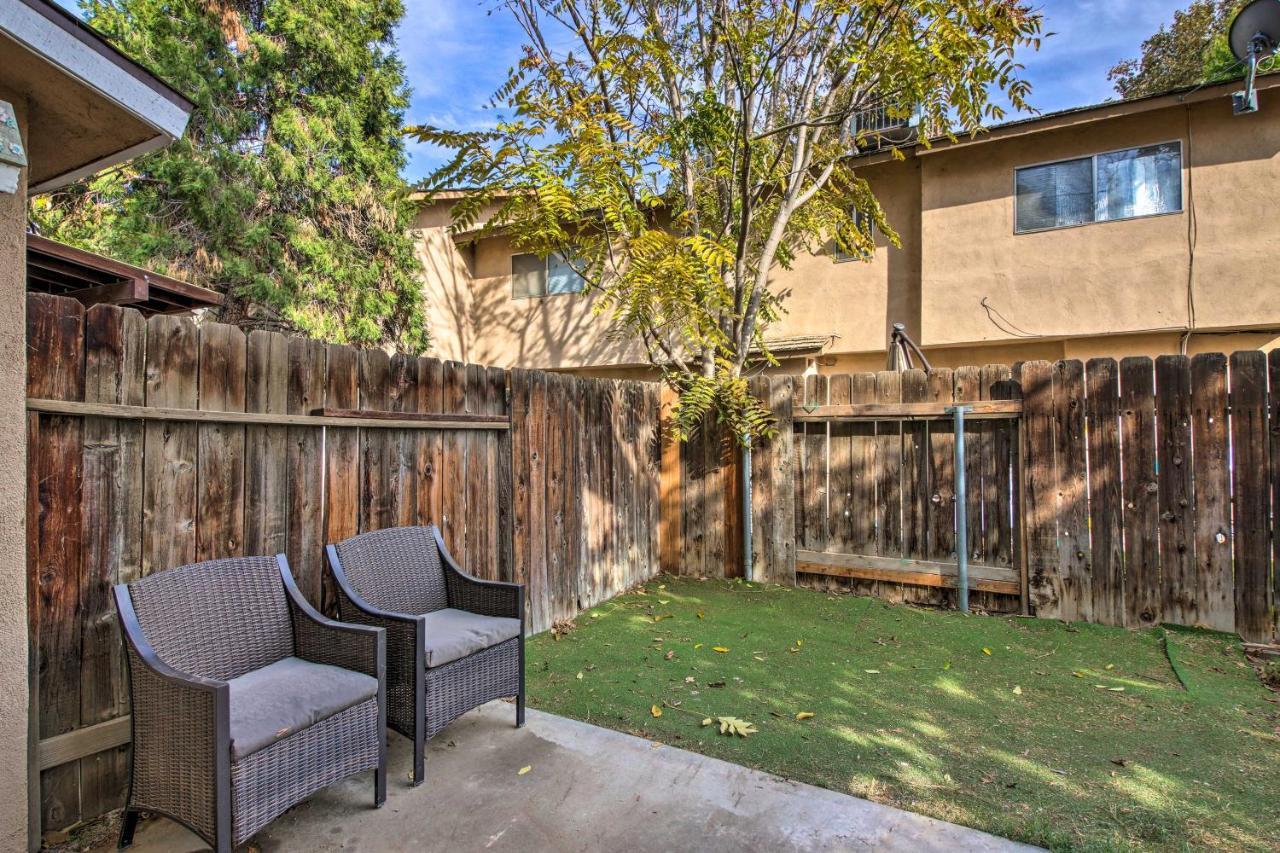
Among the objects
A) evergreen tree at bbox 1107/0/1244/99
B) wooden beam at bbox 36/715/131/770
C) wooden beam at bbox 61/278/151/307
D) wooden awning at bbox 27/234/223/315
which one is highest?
evergreen tree at bbox 1107/0/1244/99

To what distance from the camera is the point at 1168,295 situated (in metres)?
7.82

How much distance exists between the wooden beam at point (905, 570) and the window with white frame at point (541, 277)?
291 inches

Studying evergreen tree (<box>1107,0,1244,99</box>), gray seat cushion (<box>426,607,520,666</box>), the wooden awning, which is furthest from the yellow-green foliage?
evergreen tree (<box>1107,0,1244,99</box>)

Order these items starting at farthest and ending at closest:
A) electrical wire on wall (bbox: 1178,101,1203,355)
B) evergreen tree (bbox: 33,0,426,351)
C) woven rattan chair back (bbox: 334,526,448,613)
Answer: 1. evergreen tree (bbox: 33,0,426,351)
2. electrical wire on wall (bbox: 1178,101,1203,355)
3. woven rattan chair back (bbox: 334,526,448,613)

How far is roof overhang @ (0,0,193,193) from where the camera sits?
205 centimetres

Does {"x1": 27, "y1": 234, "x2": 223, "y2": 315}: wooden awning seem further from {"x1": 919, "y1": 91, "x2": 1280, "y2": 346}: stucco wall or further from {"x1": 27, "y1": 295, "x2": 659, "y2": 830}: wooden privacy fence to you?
{"x1": 919, "y1": 91, "x2": 1280, "y2": 346}: stucco wall

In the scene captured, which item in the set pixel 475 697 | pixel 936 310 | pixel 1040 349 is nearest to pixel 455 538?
pixel 475 697

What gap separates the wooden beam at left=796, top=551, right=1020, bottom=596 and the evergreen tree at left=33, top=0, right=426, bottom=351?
29.0 ft

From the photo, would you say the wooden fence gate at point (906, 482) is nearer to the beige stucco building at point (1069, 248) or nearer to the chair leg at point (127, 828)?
the beige stucco building at point (1069, 248)

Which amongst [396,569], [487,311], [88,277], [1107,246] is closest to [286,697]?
[396,569]

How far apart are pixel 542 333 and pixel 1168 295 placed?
9607mm

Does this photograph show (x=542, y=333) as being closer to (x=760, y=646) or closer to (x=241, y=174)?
(x=241, y=174)

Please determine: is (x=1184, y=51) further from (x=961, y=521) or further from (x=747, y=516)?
(x=747, y=516)

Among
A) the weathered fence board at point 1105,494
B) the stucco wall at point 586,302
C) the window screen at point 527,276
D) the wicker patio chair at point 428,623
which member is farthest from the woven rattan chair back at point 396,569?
the window screen at point 527,276
